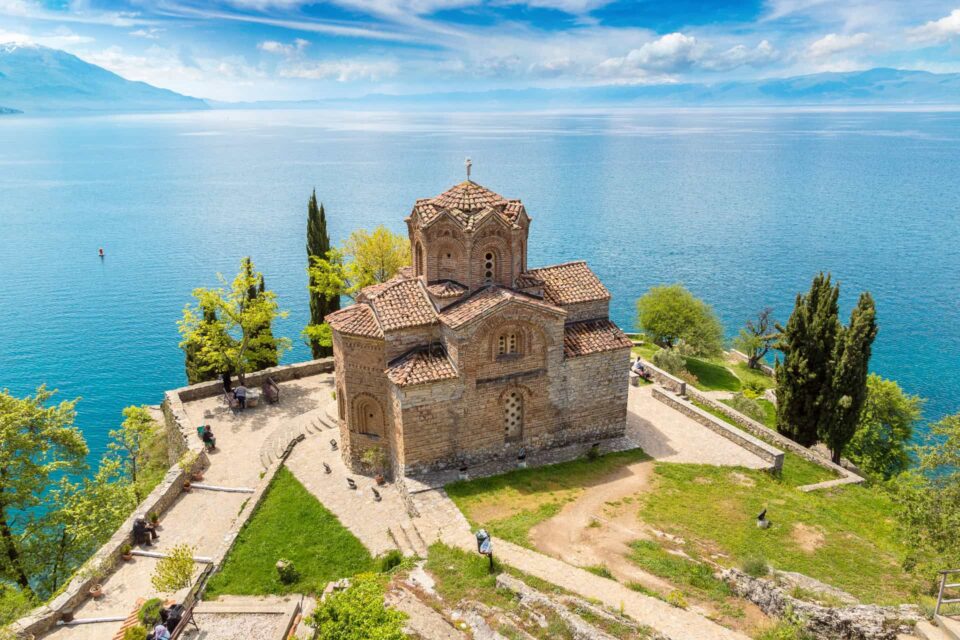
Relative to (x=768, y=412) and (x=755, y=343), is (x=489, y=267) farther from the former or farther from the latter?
(x=755, y=343)

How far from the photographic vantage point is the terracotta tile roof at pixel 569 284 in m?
27.8

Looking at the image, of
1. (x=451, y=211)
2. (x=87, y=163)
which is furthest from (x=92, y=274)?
(x=87, y=163)

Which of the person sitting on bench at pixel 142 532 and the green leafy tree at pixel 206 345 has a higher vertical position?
the green leafy tree at pixel 206 345

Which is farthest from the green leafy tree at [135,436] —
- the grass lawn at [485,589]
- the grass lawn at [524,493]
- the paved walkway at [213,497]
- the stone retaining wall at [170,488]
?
the grass lawn at [485,589]

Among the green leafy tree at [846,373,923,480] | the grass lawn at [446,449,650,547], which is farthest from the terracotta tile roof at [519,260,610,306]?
the green leafy tree at [846,373,923,480]

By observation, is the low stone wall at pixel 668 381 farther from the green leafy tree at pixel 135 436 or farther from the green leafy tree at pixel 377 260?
the green leafy tree at pixel 135 436

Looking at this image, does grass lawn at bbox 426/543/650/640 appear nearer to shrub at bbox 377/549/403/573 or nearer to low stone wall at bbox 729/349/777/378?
shrub at bbox 377/549/403/573

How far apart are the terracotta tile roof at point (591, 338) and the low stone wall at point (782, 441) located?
28.3 feet

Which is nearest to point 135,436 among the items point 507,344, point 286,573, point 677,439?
point 286,573

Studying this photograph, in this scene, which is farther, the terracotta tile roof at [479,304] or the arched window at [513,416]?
the arched window at [513,416]

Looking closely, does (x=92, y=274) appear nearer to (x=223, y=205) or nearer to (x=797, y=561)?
(x=223, y=205)

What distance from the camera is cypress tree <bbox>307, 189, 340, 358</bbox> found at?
42.1 meters

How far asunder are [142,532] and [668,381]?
85.6 feet

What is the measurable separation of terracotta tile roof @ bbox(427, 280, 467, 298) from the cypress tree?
17.3 metres
